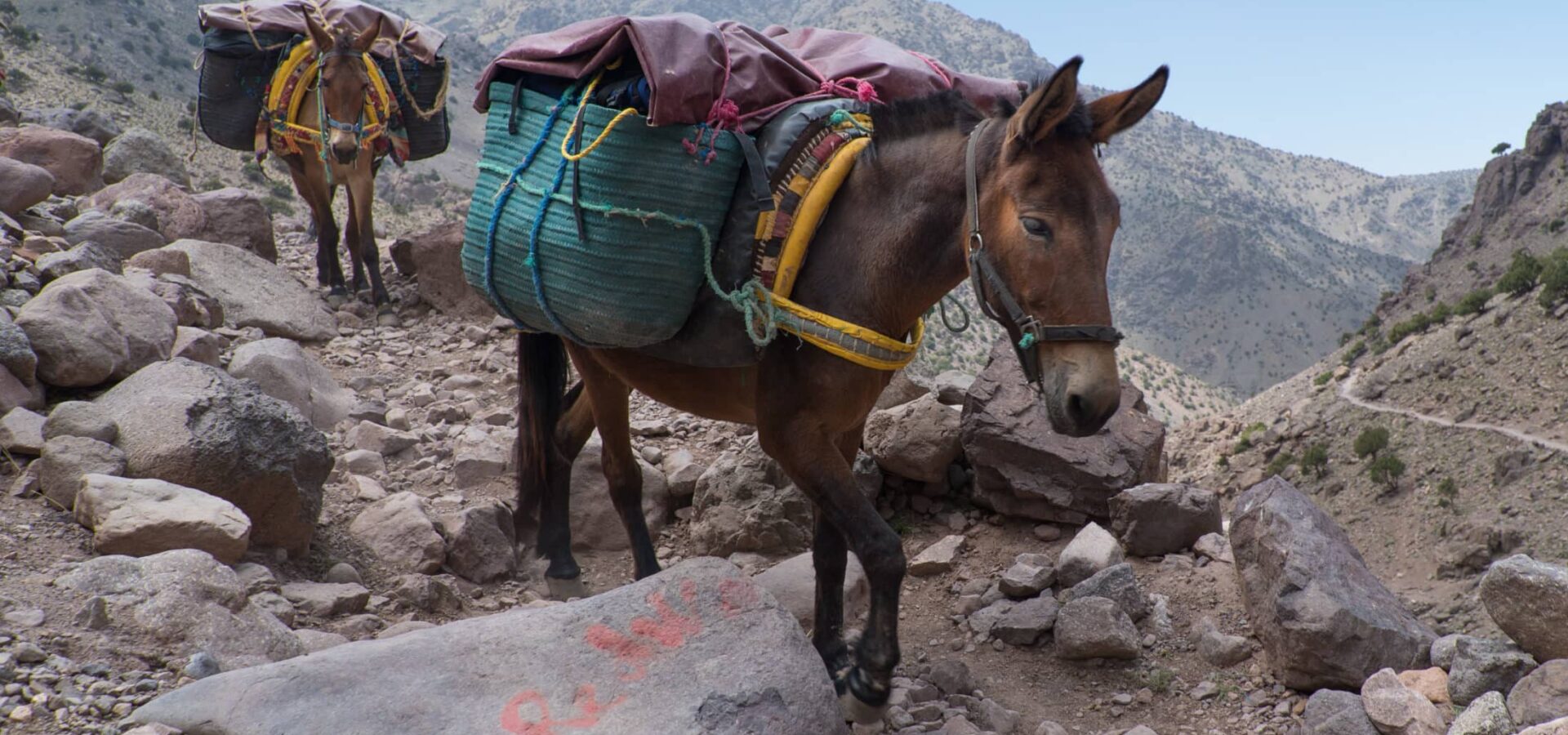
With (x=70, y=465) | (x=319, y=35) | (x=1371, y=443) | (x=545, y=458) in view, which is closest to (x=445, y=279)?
(x=319, y=35)

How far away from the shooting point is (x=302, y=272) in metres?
10.3

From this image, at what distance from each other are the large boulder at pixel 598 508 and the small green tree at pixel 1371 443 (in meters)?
28.2

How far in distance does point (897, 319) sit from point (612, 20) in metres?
1.50

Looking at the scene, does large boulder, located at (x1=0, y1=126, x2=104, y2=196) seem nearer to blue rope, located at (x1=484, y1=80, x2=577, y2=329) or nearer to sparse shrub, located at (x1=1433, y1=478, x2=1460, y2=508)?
blue rope, located at (x1=484, y1=80, x2=577, y2=329)

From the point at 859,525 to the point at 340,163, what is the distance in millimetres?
7640

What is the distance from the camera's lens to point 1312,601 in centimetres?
379

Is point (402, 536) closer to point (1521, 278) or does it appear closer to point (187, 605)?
point (187, 605)

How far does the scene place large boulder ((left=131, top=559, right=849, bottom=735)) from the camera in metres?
2.57

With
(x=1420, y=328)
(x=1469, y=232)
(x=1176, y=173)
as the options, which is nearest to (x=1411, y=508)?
(x=1420, y=328)

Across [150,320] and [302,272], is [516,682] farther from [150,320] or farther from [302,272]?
[302,272]

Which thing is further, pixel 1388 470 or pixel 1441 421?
pixel 1441 421

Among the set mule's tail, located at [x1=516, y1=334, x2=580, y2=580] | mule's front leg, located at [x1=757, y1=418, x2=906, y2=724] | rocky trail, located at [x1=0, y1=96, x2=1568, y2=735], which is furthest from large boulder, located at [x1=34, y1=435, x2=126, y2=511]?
mule's front leg, located at [x1=757, y1=418, x2=906, y2=724]

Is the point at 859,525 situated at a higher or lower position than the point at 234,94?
lower

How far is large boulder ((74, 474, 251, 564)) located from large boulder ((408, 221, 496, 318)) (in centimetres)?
532
